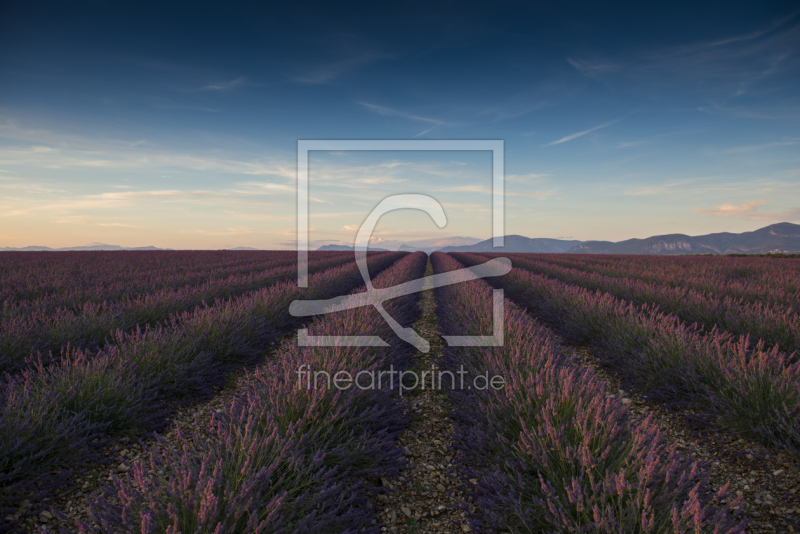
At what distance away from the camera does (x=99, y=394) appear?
2838 millimetres

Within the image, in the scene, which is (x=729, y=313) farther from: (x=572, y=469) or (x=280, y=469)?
(x=280, y=469)

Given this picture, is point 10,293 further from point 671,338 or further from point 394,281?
point 671,338

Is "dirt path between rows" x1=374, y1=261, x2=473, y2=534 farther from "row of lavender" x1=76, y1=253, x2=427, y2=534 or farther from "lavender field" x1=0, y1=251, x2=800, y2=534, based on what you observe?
"row of lavender" x1=76, y1=253, x2=427, y2=534

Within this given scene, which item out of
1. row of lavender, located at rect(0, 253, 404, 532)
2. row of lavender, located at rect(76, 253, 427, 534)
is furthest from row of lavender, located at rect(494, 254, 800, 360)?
row of lavender, located at rect(0, 253, 404, 532)

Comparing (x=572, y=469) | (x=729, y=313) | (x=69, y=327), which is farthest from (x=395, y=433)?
(x=729, y=313)

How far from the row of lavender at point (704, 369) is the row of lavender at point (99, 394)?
190 inches

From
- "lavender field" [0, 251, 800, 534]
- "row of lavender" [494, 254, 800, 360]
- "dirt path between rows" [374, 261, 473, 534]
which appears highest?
"row of lavender" [494, 254, 800, 360]

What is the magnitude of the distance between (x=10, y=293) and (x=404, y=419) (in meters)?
8.76

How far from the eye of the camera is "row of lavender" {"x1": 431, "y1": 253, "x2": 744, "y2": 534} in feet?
5.14

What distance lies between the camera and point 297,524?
163 centimetres

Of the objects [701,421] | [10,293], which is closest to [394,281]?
[701,421]

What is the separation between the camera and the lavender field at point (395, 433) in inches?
65.3

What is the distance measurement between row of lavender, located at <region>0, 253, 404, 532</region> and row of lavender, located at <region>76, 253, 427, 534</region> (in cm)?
46

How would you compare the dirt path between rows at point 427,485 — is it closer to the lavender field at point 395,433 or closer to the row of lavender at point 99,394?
the lavender field at point 395,433
